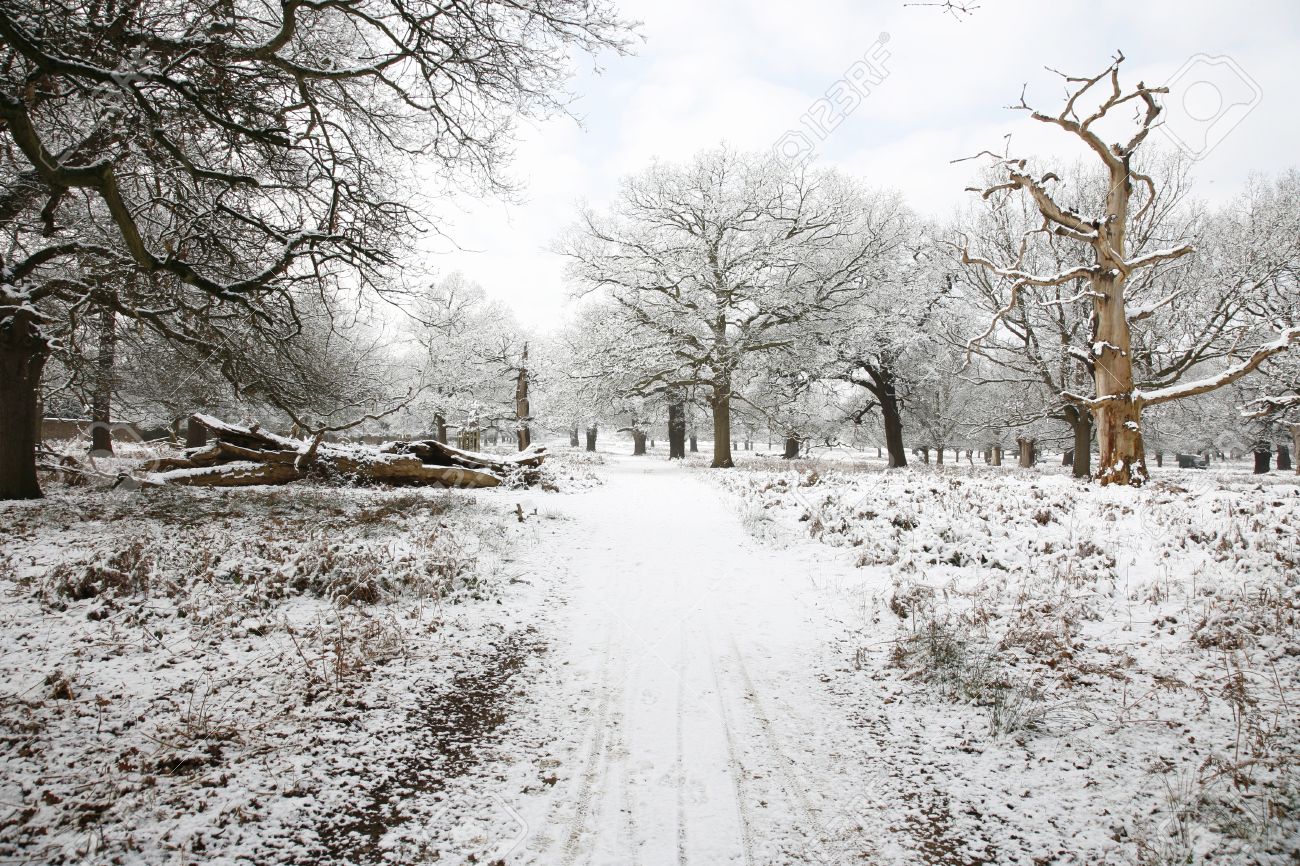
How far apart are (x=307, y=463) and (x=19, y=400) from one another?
4555 millimetres

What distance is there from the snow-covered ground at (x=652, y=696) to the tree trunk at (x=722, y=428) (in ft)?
46.4

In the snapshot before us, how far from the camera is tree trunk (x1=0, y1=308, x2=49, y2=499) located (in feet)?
28.3

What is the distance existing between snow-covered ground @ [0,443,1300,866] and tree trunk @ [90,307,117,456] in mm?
3250

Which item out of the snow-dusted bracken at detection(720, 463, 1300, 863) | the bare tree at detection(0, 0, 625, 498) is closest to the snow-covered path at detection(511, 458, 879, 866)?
the snow-dusted bracken at detection(720, 463, 1300, 863)

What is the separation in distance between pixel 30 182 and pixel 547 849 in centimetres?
1100

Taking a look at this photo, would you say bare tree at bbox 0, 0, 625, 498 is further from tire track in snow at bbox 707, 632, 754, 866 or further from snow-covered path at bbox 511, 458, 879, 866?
tire track in snow at bbox 707, 632, 754, 866

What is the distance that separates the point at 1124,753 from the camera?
312cm

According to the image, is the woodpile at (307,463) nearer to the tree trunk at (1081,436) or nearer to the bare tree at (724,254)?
the bare tree at (724,254)

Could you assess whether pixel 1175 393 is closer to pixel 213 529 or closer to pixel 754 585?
pixel 754 585

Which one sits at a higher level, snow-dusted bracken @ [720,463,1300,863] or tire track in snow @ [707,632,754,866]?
snow-dusted bracken @ [720,463,1300,863]

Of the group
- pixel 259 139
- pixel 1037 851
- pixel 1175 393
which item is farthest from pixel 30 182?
pixel 1175 393

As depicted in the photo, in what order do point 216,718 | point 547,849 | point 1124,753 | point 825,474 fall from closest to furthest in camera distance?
point 547,849
point 1124,753
point 216,718
point 825,474

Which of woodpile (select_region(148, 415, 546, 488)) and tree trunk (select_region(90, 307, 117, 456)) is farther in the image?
woodpile (select_region(148, 415, 546, 488))

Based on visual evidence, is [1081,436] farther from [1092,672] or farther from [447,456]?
[447,456]
